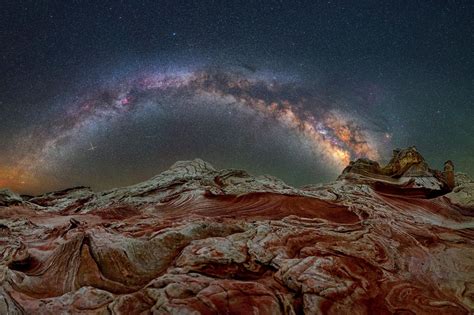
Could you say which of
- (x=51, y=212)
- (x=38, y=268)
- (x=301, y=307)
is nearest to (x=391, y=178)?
(x=301, y=307)

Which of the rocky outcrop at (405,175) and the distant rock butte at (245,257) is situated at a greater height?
the rocky outcrop at (405,175)

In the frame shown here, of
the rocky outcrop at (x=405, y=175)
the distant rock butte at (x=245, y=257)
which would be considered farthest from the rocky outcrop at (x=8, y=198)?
the rocky outcrop at (x=405, y=175)

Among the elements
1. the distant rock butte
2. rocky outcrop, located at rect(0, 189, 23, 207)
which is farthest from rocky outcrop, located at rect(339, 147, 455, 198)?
rocky outcrop, located at rect(0, 189, 23, 207)

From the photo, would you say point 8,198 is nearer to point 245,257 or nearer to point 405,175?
point 245,257

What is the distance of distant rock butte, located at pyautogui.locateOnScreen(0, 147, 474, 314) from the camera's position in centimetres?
580

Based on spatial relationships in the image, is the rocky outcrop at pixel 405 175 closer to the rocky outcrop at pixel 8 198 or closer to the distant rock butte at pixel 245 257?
the distant rock butte at pixel 245 257

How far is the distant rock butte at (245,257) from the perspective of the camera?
5.80m

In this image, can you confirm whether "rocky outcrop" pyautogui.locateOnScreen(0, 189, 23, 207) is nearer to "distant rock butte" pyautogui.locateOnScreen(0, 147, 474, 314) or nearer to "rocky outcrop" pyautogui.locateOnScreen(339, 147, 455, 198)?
"distant rock butte" pyautogui.locateOnScreen(0, 147, 474, 314)

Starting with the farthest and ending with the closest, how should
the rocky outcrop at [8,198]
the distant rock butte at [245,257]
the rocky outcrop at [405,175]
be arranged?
the rocky outcrop at [405,175] < the rocky outcrop at [8,198] < the distant rock butte at [245,257]

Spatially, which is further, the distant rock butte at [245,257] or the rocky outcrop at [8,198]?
the rocky outcrop at [8,198]

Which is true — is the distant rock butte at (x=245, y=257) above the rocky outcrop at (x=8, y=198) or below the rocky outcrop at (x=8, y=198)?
below

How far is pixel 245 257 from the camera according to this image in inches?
301

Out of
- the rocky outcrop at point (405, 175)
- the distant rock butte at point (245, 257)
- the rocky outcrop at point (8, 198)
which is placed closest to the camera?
the distant rock butte at point (245, 257)

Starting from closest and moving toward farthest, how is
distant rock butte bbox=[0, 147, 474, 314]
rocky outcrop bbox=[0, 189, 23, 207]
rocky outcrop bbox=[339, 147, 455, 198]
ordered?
distant rock butte bbox=[0, 147, 474, 314] → rocky outcrop bbox=[0, 189, 23, 207] → rocky outcrop bbox=[339, 147, 455, 198]
